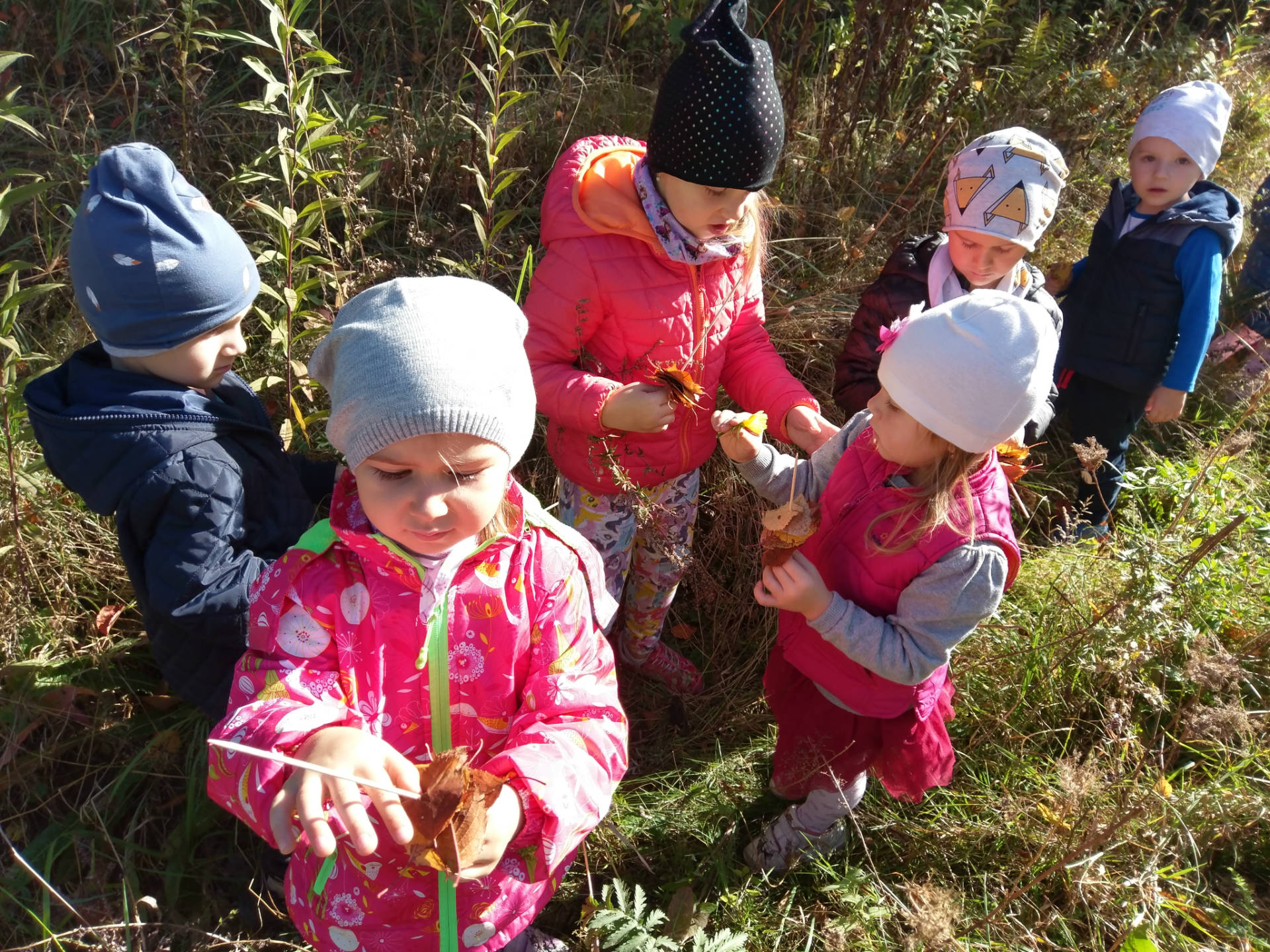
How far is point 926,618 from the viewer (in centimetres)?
204

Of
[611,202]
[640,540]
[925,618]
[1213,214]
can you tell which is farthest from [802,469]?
[1213,214]

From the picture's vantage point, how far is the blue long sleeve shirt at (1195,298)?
339 cm

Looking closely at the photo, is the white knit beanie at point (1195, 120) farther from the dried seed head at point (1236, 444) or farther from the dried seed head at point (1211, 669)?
the dried seed head at point (1211, 669)

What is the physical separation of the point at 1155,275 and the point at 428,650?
128 inches

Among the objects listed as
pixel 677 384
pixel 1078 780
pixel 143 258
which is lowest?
pixel 1078 780

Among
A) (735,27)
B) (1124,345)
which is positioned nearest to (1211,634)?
(1124,345)

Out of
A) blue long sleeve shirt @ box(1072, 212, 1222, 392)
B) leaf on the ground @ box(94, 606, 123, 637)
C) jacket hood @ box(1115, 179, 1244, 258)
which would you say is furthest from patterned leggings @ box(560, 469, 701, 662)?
jacket hood @ box(1115, 179, 1244, 258)

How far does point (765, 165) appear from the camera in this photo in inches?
94.6

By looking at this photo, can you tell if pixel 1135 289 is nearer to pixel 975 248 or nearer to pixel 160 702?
pixel 975 248

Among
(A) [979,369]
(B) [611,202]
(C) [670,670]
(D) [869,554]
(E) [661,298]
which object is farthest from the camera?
(C) [670,670]

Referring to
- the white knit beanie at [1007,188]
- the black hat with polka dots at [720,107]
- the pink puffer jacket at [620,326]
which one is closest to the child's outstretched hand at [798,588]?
the pink puffer jacket at [620,326]

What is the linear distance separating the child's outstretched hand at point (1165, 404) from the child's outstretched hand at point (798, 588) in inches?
90.8

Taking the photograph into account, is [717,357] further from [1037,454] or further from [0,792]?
[0,792]

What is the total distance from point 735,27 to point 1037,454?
2.63m
